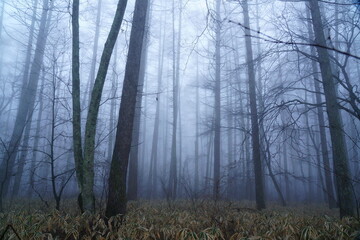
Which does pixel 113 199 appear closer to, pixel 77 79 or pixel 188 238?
pixel 188 238

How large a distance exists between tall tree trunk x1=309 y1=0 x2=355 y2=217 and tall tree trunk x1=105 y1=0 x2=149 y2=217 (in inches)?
192

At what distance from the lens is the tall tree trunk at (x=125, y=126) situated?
5129 millimetres

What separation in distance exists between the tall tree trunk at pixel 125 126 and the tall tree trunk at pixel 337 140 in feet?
16.0

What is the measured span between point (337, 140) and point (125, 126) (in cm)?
541

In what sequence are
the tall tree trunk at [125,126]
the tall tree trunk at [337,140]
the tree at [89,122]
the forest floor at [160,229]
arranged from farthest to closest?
1. the tall tree trunk at [337,140]
2. the tree at [89,122]
3. the tall tree trunk at [125,126]
4. the forest floor at [160,229]

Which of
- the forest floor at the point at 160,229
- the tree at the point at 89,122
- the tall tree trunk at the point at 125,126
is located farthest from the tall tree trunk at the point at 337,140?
the tree at the point at 89,122

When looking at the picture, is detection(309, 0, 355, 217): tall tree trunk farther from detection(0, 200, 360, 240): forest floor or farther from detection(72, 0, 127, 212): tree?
detection(72, 0, 127, 212): tree

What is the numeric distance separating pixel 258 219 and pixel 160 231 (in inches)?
93.2

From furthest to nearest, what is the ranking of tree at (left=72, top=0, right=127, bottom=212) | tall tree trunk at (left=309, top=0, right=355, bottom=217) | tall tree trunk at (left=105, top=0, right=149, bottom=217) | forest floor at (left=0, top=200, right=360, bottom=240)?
tall tree trunk at (left=309, top=0, right=355, bottom=217)
tree at (left=72, top=0, right=127, bottom=212)
tall tree trunk at (left=105, top=0, right=149, bottom=217)
forest floor at (left=0, top=200, right=360, bottom=240)

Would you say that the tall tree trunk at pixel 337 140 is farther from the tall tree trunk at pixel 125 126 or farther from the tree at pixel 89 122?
the tree at pixel 89 122

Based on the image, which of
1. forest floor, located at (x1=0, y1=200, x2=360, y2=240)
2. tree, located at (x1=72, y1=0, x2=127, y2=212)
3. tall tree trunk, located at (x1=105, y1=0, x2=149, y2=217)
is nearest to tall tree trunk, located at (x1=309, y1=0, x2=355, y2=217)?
forest floor, located at (x1=0, y1=200, x2=360, y2=240)

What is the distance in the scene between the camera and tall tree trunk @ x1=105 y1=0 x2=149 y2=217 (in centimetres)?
513

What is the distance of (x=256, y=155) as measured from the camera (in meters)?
9.59

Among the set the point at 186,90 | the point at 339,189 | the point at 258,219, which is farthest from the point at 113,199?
the point at 186,90
